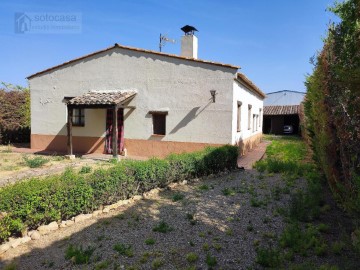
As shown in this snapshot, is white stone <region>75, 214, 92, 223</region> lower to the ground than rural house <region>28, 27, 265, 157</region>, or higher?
lower

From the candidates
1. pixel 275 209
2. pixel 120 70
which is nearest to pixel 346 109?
pixel 275 209

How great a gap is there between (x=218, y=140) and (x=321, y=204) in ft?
22.0

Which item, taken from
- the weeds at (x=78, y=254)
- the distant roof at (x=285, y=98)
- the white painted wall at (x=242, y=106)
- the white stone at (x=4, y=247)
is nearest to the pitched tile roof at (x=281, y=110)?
the distant roof at (x=285, y=98)

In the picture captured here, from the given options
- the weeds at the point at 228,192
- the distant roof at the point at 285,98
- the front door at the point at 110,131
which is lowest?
the weeds at the point at 228,192

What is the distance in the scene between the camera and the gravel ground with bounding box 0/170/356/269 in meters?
3.88

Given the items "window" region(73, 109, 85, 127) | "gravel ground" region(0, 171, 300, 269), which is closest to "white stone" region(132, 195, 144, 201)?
"gravel ground" region(0, 171, 300, 269)

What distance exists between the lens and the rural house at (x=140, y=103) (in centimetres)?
1238

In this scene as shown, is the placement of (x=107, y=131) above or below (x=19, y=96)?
below

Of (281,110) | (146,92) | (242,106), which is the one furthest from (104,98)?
(281,110)

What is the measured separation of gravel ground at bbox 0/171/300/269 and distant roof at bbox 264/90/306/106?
35.0 m

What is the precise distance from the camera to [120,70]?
564 inches

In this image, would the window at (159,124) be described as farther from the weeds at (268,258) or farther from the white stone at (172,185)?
the weeds at (268,258)

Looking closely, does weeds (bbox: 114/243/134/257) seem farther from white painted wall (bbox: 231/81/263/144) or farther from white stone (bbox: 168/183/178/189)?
white painted wall (bbox: 231/81/263/144)

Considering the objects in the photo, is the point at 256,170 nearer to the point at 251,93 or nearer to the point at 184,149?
the point at 184,149
